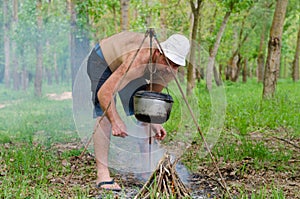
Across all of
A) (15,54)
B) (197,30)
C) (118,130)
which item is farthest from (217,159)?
(15,54)

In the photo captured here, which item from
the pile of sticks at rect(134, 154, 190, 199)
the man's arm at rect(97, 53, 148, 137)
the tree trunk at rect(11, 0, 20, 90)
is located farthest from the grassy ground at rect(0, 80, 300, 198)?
the tree trunk at rect(11, 0, 20, 90)

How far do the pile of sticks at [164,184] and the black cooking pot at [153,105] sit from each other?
0.32 meters

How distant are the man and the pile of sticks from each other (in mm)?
518

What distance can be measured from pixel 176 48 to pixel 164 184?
41.1 inches

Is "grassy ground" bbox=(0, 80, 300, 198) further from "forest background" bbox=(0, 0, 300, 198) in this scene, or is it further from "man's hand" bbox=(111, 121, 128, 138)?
"man's hand" bbox=(111, 121, 128, 138)

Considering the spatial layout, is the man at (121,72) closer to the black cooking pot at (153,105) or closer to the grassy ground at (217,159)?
the black cooking pot at (153,105)

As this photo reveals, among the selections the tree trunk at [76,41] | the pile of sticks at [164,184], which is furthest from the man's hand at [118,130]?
the tree trunk at [76,41]

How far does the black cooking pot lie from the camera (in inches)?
118

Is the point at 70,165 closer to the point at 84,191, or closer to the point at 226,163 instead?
the point at 84,191

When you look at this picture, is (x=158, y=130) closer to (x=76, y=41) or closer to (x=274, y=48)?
(x=274, y=48)

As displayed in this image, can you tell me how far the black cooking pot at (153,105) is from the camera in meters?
2.99

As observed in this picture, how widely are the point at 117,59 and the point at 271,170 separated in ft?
5.95

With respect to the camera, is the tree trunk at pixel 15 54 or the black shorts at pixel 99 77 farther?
the tree trunk at pixel 15 54

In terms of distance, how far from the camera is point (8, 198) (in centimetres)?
308
